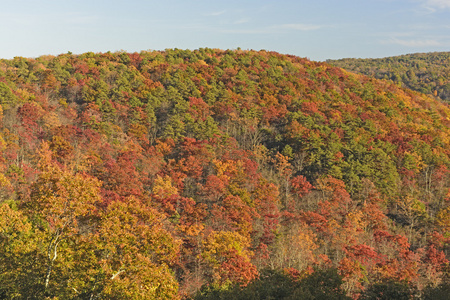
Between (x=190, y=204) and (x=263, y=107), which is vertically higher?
(x=263, y=107)

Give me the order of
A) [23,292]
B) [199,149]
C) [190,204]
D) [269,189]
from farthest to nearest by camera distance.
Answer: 1. [199,149]
2. [269,189]
3. [190,204]
4. [23,292]

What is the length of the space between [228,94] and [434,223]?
5689cm

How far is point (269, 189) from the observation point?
58.8m

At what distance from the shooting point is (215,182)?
182 ft

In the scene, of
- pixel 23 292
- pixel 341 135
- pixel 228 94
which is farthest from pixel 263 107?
pixel 23 292

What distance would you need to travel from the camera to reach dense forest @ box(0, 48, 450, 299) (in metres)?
16.6

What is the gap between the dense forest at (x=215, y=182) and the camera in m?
16.6

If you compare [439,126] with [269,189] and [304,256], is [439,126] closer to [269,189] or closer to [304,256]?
[269,189]

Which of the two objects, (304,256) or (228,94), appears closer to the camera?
(304,256)

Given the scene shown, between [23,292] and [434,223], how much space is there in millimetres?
61158

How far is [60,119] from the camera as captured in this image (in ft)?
228

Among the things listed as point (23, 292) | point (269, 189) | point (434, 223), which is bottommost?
point (434, 223)

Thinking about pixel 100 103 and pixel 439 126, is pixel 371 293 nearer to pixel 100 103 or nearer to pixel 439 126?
pixel 100 103

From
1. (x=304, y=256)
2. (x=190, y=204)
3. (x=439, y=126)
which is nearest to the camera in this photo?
(x=304, y=256)
